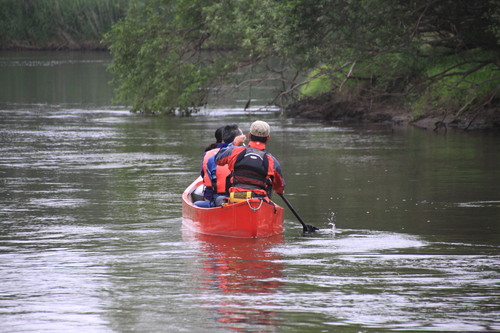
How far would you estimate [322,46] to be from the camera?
1034 inches

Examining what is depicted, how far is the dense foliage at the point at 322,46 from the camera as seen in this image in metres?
25.3

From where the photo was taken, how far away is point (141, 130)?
3020 centimetres

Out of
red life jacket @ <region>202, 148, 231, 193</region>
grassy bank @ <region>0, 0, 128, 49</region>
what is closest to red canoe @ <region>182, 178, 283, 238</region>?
red life jacket @ <region>202, 148, 231, 193</region>

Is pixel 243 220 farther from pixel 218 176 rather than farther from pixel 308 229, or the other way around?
pixel 308 229

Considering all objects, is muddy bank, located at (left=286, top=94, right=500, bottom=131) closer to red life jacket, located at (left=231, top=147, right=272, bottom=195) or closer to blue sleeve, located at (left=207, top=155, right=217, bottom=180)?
blue sleeve, located at (left=207, top=155, right=217, bottom=180)

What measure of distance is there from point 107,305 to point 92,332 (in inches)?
35.1

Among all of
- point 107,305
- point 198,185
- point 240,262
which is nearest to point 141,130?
point 198,185

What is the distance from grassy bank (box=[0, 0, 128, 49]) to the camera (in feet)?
292

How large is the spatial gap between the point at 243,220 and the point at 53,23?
274 feet

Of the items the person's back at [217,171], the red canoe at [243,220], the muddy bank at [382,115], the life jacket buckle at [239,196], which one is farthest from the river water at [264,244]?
the muddy bank at [382,115]

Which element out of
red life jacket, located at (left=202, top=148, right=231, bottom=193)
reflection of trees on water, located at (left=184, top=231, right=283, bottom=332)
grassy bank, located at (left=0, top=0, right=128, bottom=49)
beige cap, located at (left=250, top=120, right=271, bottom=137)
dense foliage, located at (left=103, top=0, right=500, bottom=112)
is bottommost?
reflection of trees on water, located at (left=184, top=231, right=283, bottom=332)

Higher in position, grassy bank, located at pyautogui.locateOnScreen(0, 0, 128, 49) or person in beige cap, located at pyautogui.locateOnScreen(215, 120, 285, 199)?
grassy bank, located at pyautogui.locateOnScreen(0, 0, 128, 49)

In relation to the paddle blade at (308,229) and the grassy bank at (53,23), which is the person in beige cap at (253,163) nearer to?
the paddle blade at (308,229)

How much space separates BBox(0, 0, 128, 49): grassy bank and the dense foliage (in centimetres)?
5215
